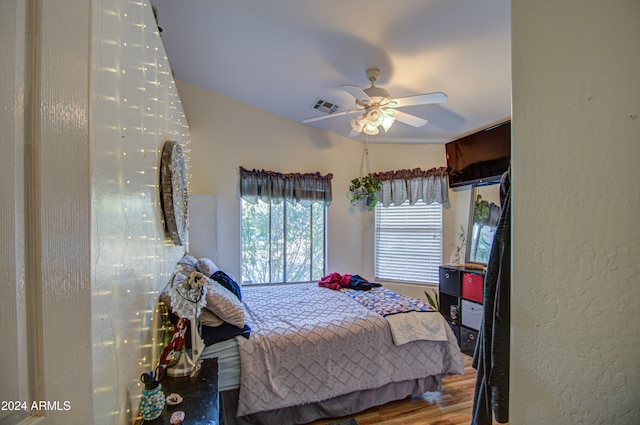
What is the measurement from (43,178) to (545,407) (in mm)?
1085

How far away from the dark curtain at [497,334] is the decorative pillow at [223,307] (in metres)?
1.47

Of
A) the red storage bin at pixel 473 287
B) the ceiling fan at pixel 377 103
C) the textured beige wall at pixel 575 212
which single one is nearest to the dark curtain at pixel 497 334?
the textured beige wall at pixel 575 212

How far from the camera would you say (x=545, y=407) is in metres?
0.63

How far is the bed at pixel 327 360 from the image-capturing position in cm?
189

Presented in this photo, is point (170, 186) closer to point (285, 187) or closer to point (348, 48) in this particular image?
point (348, 48)

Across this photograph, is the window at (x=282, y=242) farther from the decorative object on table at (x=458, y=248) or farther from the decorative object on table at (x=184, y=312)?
the decorative object on table at (x=184, y=312)

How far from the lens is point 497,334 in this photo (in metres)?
0.89

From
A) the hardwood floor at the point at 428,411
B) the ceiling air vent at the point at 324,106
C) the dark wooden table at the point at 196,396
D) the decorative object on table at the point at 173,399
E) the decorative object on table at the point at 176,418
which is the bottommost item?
the hardwood floor at the point at 428,411

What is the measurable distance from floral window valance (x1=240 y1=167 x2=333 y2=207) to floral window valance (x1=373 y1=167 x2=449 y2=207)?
861 mm

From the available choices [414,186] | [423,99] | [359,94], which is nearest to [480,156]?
[414,186]

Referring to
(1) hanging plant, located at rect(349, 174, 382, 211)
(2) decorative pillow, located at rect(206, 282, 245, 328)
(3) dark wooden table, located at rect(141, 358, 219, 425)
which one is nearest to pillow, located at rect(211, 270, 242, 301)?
(2) decorative pillow, located at rect(206, 282, 245, 328)

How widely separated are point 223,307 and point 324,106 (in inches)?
105

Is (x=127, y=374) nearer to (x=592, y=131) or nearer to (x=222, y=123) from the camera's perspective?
(x=592, y=131)

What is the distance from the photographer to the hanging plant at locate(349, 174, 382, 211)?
13.9ft
